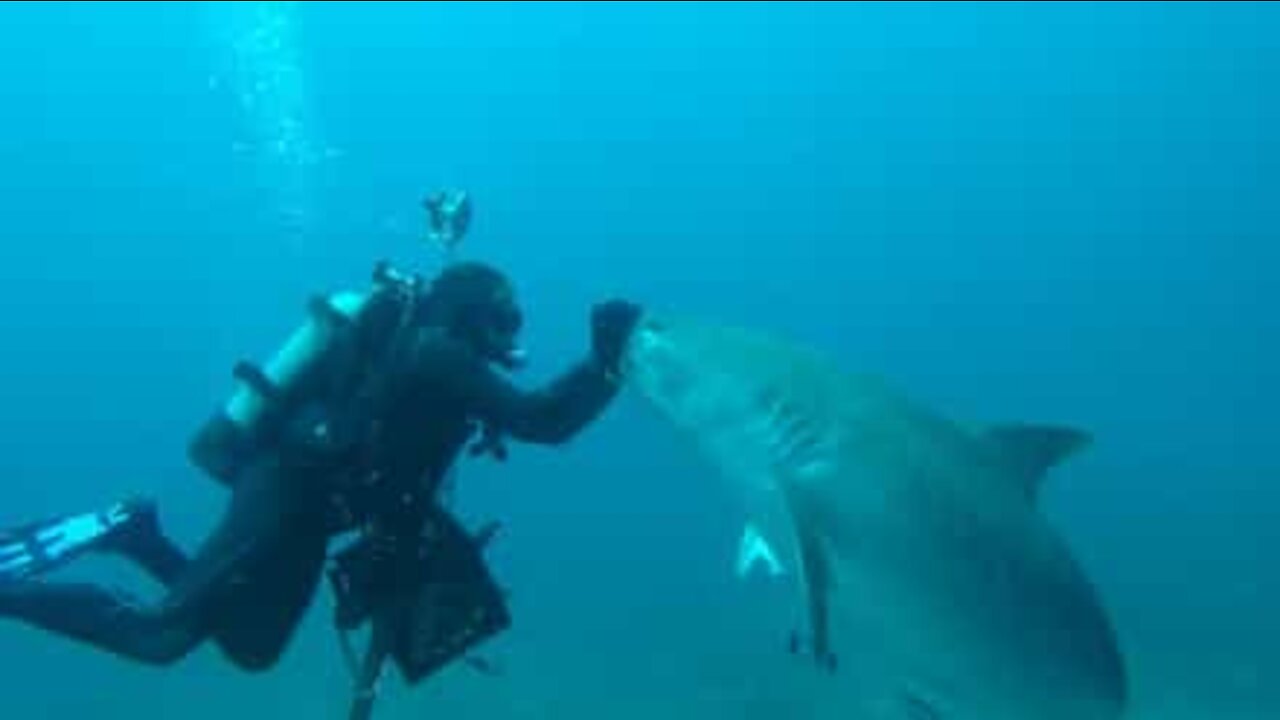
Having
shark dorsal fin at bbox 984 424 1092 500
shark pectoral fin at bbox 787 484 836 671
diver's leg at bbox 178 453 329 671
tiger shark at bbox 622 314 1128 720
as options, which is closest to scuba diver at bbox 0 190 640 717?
diver's leg at bbox 178 453 329 671

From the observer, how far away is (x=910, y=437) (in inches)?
218

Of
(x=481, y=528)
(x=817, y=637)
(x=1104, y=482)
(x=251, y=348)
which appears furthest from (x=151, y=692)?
(x=251, y=348)

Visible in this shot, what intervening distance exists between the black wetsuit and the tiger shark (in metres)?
0.81

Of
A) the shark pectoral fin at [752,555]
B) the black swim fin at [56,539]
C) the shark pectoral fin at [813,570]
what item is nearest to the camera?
the shark pectoral fin at [813,570]

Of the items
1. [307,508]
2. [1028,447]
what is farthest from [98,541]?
[1028,447]

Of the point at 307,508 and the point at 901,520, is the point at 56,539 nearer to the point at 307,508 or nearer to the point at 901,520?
the point at 307,508

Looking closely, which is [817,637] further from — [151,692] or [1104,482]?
[1104,482]

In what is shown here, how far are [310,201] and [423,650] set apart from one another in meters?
96.8

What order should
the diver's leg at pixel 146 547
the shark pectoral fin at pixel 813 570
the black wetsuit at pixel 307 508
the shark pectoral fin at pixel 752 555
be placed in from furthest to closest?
the diver's leg at pixel 146 547 → the black wetsuit at pixel 307 508 → the shark pectoral fin at pixel 752 555 → the shark pectoral fin at pixel 813 570

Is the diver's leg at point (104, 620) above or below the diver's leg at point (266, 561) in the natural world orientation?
below

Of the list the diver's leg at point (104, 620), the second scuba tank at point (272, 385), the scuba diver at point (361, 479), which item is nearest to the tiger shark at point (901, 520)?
the scuba diver at point (361, 479)

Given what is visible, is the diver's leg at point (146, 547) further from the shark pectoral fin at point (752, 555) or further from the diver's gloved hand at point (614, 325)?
the shark pectoral fin at point (752, 555)

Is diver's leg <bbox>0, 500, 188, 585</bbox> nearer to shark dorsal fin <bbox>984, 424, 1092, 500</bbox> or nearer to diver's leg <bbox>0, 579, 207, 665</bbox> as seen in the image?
diver's leg <bbox>0, 579, 207, 665</bbox>

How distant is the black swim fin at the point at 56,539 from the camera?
22.7 feet
